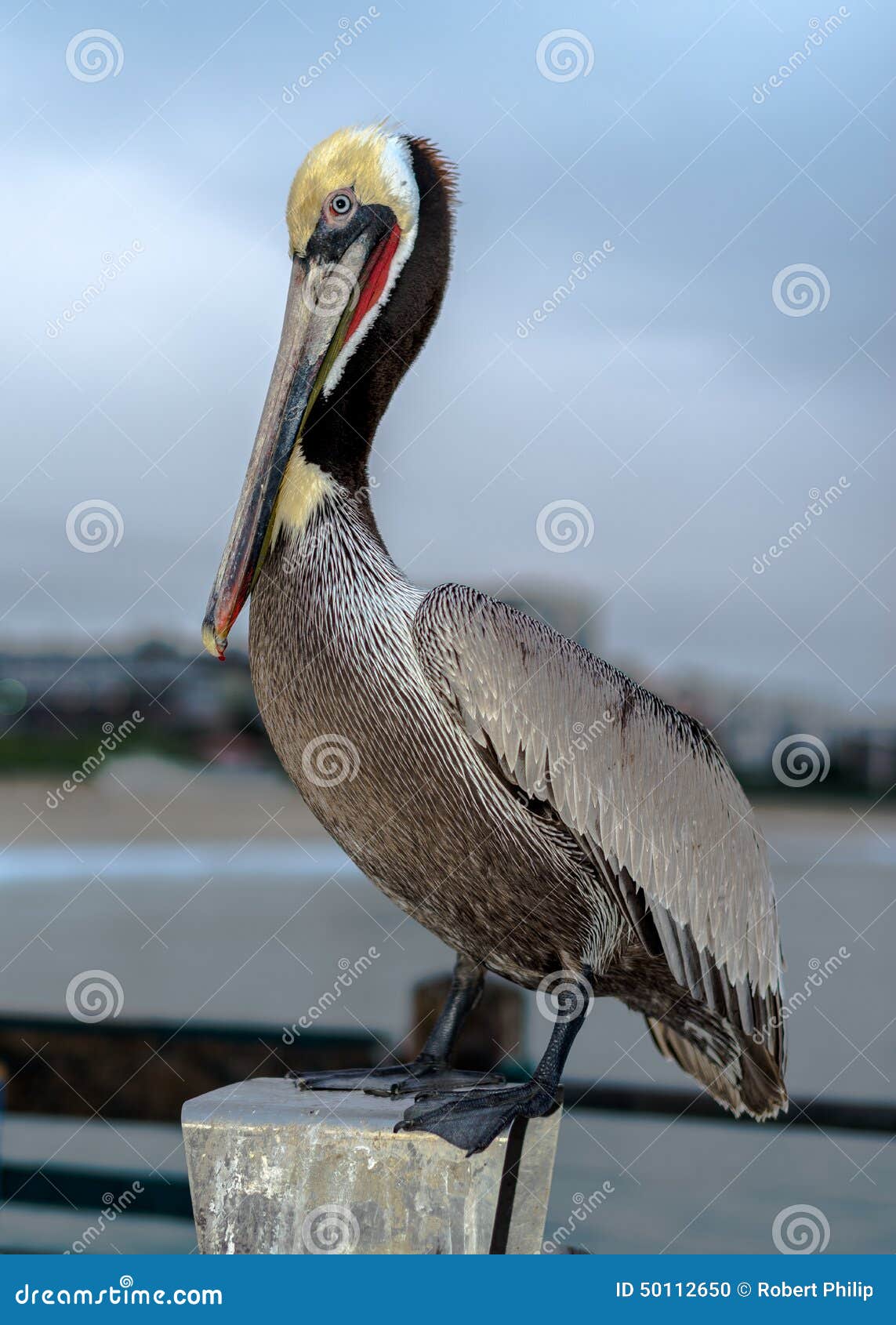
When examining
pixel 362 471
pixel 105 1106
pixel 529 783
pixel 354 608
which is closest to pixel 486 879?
pixel 529 783

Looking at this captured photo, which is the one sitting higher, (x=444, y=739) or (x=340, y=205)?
(x=340, y=205)

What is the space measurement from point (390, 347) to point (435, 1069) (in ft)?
5.85

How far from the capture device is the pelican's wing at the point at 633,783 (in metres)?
3.04

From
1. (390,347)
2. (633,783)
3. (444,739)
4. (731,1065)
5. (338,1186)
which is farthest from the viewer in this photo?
(731,1065)

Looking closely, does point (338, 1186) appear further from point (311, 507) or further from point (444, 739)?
point (311, 507)

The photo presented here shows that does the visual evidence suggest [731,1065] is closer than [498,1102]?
No

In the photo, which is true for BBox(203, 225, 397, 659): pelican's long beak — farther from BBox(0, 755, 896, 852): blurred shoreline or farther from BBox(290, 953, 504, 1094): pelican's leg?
BBox(0, 755, 896, 852): blurred shoreline

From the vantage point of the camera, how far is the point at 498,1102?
2.98 meters

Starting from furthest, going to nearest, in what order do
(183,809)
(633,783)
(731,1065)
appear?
(183,809), (731,1065), (633,783)

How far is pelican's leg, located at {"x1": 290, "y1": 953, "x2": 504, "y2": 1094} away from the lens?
129 inches

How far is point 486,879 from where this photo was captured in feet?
9.95

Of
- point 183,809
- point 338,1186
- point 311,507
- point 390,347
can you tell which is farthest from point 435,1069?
point 183,809

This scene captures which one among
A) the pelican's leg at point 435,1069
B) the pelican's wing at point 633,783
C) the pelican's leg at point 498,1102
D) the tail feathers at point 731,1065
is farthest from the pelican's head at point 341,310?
the tail feathers at point 731,1065

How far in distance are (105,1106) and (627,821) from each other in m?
2.54
